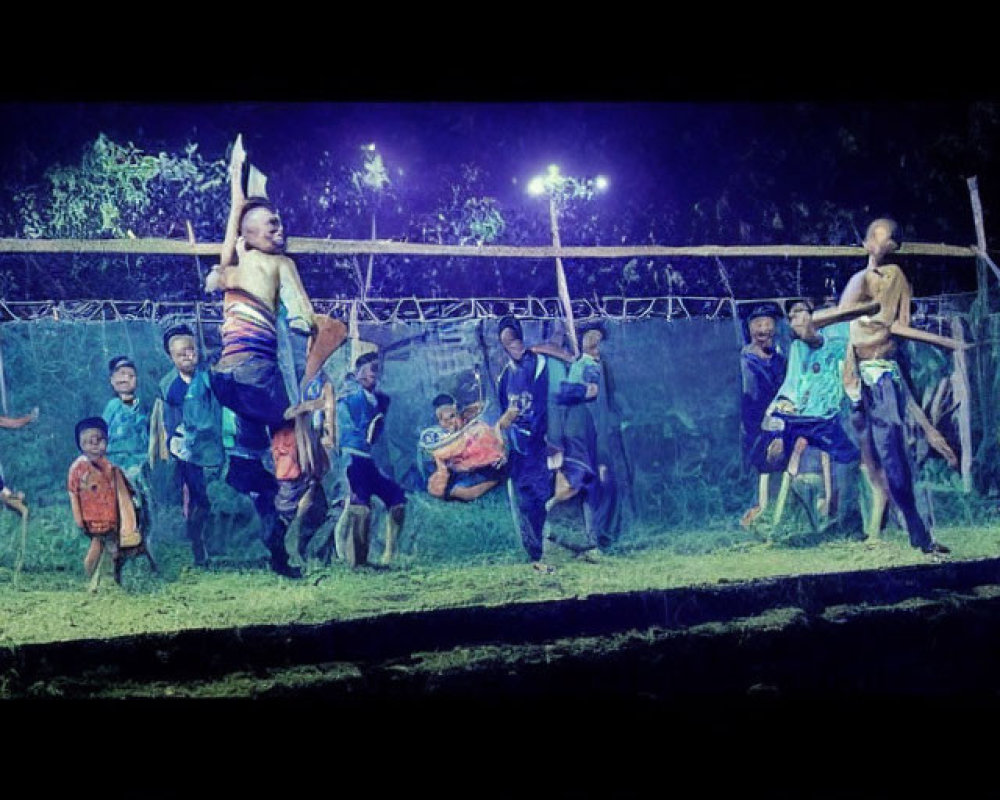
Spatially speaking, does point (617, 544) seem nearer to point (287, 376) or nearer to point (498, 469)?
point (498, 469)

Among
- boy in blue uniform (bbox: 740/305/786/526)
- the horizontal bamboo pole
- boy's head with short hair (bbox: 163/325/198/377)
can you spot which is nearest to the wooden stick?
the horizontal bamboo pole

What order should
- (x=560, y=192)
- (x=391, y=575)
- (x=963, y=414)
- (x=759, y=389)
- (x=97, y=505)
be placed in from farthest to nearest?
(x=963, y=414), (x=759, y=389), (x=560, y=192), (x=391, y=575), (x=97, y=505)

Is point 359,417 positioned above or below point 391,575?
above

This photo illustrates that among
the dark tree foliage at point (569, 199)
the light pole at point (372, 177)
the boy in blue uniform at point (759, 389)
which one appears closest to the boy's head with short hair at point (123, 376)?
the dark tree foliage at point (569, 199)

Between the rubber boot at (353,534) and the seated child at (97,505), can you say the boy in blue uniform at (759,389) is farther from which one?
the seated child at (97,505)

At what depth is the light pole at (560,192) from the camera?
502cm

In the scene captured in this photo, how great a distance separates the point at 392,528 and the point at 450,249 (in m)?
1.34

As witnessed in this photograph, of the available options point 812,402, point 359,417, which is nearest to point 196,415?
point 359,417

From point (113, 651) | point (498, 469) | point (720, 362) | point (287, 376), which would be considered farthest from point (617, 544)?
point (113, 651)

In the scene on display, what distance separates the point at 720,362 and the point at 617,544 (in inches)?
40.6

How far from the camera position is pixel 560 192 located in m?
5.04

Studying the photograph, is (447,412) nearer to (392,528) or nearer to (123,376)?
(392,528)

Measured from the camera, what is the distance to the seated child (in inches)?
189

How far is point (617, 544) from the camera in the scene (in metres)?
5.08
